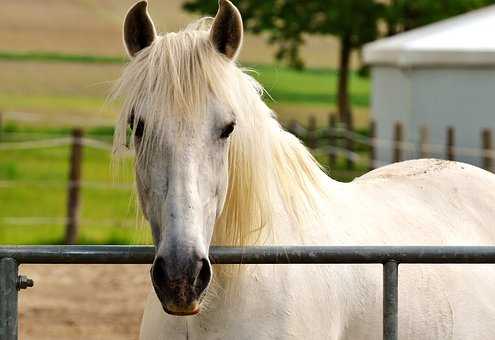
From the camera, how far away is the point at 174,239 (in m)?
3.12

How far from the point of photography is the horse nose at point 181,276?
3080 millimetres

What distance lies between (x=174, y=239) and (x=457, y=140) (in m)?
17.7

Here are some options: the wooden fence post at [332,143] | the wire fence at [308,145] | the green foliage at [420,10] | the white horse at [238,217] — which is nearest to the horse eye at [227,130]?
the white horse at [238,217]

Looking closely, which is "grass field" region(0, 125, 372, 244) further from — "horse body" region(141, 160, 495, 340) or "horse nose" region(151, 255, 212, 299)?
"horse nose" region(151, 255, 212, 299)

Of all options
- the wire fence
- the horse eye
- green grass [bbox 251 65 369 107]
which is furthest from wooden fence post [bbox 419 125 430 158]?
green grass [bbox 251 65 369 107]

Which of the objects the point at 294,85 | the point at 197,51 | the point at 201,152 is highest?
the point at 197,51

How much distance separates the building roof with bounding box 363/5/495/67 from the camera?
65.8 ft

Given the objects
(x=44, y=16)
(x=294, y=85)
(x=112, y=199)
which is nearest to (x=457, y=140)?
(x=112, y=199)

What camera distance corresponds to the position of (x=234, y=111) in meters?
3.45

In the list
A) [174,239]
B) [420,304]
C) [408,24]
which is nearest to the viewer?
[174,239]

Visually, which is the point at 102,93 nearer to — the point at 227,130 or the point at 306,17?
the point at 306,17

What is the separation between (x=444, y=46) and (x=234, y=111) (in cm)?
1778

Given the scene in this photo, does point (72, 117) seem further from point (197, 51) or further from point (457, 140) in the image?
point (197, 51)

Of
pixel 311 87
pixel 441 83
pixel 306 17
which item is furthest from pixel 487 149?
pixel 311 87
